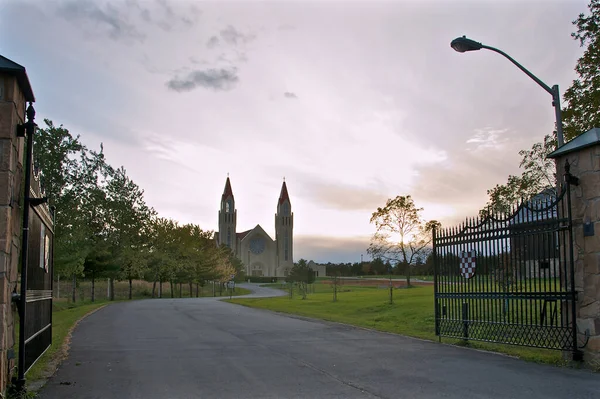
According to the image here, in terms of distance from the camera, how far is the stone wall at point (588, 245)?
9586mm

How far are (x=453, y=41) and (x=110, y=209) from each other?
158 feet

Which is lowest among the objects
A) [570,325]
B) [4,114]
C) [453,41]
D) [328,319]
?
[328,319]

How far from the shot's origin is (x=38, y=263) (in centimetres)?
950

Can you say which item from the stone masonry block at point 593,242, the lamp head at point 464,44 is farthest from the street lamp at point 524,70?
the stone masonry block at point 593,242

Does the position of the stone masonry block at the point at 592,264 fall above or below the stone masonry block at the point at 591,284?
above

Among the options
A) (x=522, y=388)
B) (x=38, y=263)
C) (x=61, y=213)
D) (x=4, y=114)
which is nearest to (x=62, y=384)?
(x=38, y=263)

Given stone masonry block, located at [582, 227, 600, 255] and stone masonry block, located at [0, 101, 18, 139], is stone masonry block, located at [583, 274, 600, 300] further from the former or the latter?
stone masonry block, located at [0, 101, 18, 139]

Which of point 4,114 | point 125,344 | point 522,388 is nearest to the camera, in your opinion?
point 4,114

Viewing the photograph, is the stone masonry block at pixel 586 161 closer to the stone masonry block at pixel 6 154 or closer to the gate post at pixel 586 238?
the gate post at pixel 586 238

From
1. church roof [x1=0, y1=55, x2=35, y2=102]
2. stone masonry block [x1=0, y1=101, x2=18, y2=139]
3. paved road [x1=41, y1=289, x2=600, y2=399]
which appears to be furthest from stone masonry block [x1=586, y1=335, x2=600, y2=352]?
church roof [x1=0, y1=55, x2=35, y2=102]

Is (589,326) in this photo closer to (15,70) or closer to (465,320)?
(465,320)

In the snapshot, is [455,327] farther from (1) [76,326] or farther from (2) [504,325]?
(1) [76,326]

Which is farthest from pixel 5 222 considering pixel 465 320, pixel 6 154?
pixel 465 320

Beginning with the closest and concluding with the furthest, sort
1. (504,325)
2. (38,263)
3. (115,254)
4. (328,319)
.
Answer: (38,263) < (504,325) < (328,319) < (115,254)
